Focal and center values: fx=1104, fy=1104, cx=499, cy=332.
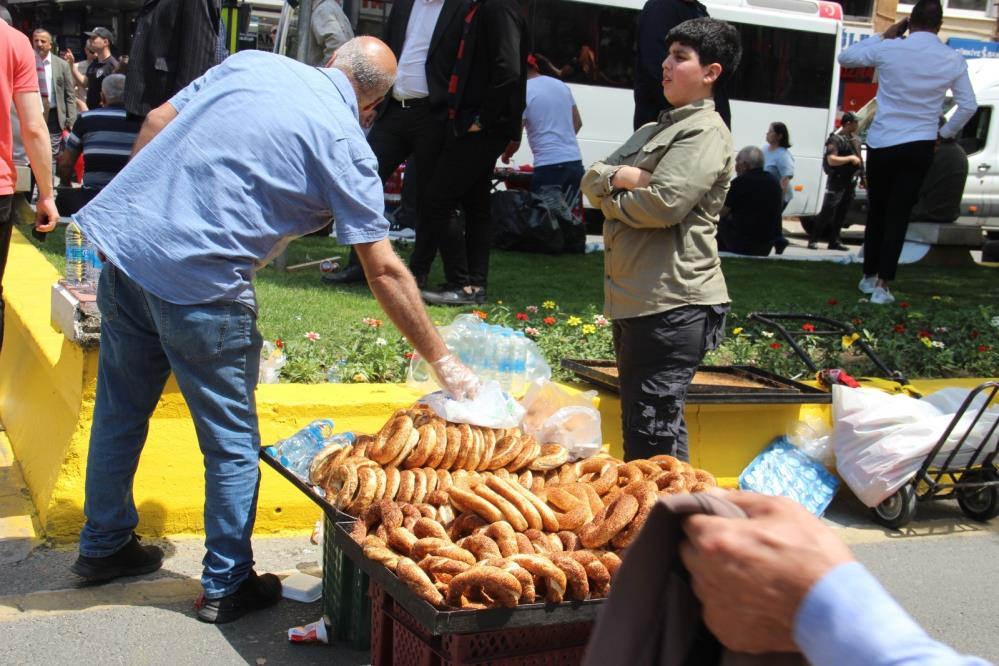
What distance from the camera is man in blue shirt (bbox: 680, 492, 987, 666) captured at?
1.31 meters

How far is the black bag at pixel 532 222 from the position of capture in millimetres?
11141

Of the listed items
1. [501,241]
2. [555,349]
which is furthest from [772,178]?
[555,349]

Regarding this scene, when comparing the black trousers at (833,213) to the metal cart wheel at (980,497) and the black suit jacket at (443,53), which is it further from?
the metal cart wheel at (980,497)

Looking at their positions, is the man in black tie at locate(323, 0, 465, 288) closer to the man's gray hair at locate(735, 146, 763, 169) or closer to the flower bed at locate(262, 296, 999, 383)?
the flower bed at locate(262, 296, 999, 383)

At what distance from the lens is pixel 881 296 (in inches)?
362

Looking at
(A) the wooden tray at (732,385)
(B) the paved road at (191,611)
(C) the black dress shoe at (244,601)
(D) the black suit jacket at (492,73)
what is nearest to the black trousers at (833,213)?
(D) the black suit jacket at (492,73)

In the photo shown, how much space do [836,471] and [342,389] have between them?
2656 mm

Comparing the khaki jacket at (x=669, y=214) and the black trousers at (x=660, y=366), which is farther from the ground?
the khaki jacket at (x=669, y=214)

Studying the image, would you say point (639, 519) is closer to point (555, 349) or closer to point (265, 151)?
point (265, 151)

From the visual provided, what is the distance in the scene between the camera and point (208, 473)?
388 cm

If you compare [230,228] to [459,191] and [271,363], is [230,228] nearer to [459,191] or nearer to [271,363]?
[271,363]

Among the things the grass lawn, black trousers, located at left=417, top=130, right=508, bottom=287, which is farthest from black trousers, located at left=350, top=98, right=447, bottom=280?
the grass lawn

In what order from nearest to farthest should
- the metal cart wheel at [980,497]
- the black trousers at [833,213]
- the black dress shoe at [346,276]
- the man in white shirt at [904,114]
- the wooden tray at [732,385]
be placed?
1. the wooden tray at [732,385]
2. the metal cart wheel at [980,497]
3. the black dress shoe at [346,276]
4. the man in white shirt at [904,114]
5. the black trousers at [833,213]

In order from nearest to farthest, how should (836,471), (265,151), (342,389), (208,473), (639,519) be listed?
(639,519), (265,151), (208,473), (342,389), (836,471)
